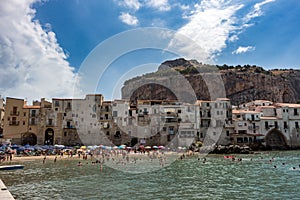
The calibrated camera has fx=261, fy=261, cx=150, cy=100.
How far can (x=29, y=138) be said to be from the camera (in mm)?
58656

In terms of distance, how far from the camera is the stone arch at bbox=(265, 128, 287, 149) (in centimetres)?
5972

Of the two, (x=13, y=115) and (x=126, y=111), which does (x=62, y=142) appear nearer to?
(x=13, y=115)

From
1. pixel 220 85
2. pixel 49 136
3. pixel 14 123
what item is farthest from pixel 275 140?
pixel 14 123

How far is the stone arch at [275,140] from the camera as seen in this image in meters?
59.7

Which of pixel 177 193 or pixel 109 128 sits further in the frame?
pixel 109 128

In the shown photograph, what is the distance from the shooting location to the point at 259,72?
110 meters

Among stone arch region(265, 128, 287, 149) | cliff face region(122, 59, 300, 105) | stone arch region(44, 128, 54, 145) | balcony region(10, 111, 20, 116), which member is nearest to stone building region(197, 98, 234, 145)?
stone arch region(265, 128, 287, 149)

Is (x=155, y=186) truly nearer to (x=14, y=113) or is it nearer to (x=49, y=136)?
(x=49, y=136)

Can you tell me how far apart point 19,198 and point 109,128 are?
41.6 m

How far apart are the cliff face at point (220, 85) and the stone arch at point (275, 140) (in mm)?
43506

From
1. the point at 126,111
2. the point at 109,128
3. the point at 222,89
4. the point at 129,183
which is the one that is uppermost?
the point at 222,89

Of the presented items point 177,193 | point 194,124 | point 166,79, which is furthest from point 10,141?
point 166,79

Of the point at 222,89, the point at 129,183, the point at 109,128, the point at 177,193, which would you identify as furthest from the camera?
the point at 222,89

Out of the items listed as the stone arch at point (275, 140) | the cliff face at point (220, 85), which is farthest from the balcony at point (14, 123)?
the cliff face at point (220, 85)
